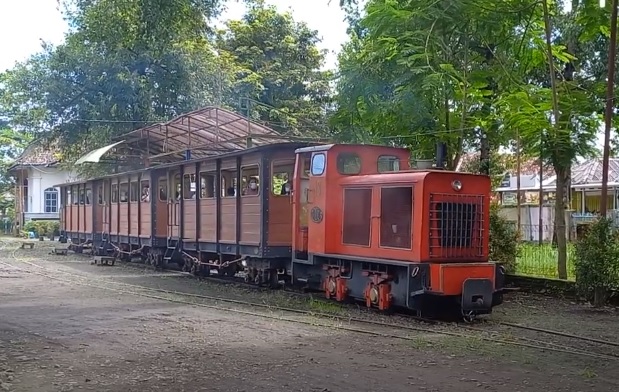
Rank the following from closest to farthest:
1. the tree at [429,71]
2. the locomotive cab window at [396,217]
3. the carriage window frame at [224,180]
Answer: the locomotive cab window at [396,217] < the tree at [429,71] < the carriage window frame at [224,180]

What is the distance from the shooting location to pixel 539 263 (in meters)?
14.7

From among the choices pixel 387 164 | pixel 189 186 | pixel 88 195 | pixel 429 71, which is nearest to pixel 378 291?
pixel 387 164

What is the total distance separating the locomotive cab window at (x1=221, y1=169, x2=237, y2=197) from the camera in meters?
15.6

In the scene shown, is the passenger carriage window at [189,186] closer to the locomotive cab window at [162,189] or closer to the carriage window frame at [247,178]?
the locomotive cab window at [162,189]

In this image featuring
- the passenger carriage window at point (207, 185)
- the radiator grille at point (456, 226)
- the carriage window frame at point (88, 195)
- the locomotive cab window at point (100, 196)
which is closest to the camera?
the radiator grille at point (456, 226)

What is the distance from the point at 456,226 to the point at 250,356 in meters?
4.25

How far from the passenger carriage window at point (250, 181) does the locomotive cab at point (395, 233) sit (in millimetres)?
1890

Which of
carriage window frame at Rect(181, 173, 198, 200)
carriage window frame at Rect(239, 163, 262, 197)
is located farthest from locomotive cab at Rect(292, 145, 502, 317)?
carriage window frame at Rect(181, 173, 198, 200)

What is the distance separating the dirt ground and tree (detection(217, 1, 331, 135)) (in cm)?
2332

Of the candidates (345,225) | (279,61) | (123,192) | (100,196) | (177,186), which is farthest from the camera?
(279,61)

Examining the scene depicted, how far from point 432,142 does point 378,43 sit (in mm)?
2520

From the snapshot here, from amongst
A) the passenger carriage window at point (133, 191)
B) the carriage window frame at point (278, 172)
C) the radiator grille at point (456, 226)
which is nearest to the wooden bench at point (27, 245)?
the passenger carriage window at point (133, 191)

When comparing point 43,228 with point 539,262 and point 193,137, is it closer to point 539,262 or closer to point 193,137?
point 193,137

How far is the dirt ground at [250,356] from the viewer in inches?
256
